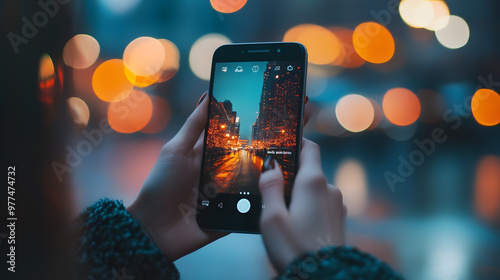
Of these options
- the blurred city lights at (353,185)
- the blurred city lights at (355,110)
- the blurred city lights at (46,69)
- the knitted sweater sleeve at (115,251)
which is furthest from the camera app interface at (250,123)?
the blurred city lights at (355,110)

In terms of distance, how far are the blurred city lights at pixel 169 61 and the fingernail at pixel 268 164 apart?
81cm

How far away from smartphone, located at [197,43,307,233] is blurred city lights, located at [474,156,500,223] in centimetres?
68

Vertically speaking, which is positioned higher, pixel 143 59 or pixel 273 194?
pixel 143 59

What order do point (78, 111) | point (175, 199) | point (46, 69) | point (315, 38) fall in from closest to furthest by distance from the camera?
point (175, 199), point (46, 69), point (78, 111), point (315, 38)

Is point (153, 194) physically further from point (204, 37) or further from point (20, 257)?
point (204, 37)

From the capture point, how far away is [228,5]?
1063mm

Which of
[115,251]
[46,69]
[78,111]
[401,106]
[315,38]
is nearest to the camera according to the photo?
[115,251]

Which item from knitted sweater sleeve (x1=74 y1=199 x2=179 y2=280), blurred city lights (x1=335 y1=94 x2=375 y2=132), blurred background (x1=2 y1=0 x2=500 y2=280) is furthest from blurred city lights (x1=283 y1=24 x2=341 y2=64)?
knitted sweater sleeve (x1=74 y1=199 x2=179 y2=280)

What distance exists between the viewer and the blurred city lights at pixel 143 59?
106 centimetres

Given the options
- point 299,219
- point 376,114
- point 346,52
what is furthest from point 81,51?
point 376,114

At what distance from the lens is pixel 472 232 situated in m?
0.77

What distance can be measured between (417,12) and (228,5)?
0.66 meters

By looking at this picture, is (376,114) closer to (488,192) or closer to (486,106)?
(486,106)

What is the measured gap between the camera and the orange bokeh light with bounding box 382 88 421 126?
1.40 meters
